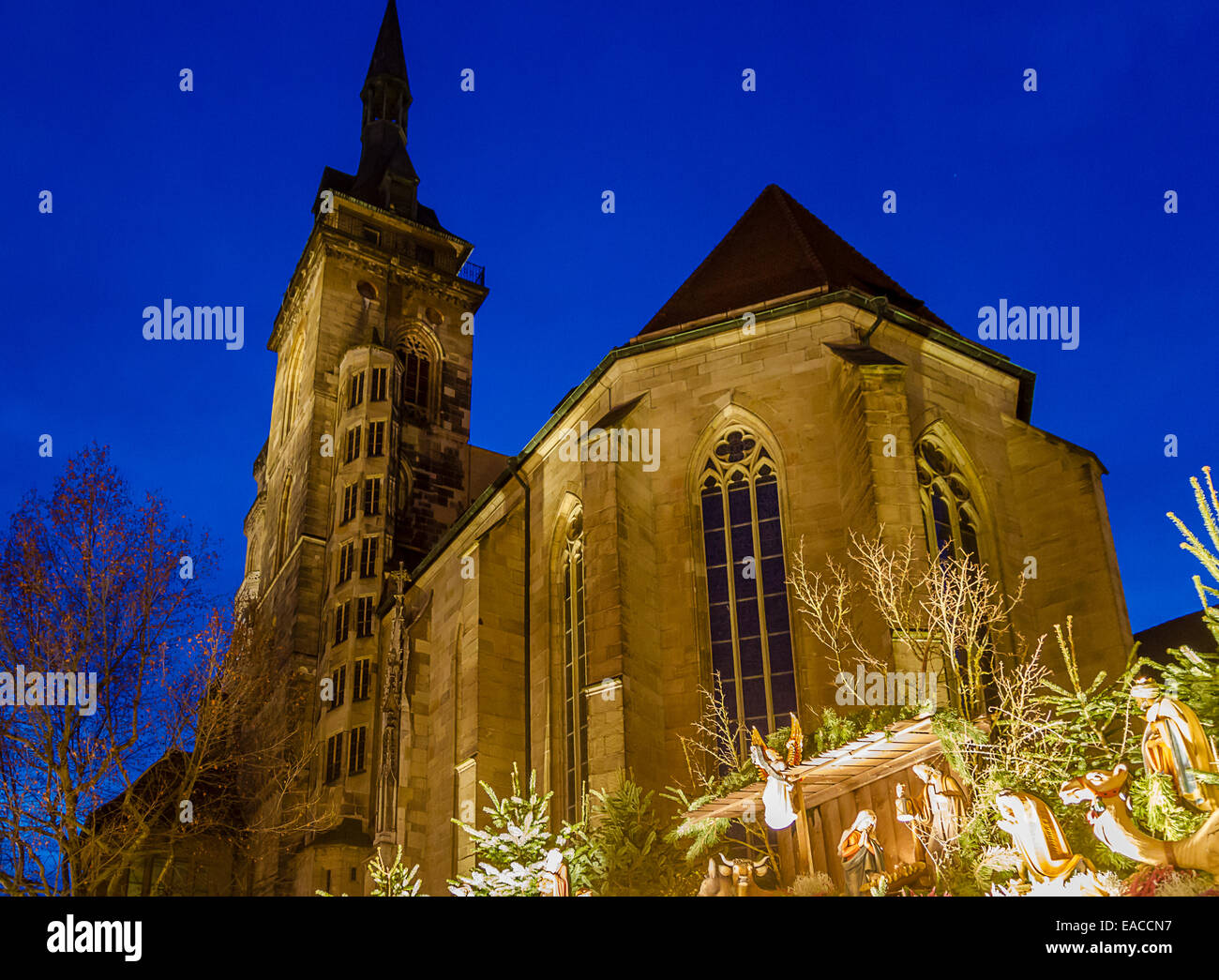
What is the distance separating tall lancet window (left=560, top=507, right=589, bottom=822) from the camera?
57.3 ft

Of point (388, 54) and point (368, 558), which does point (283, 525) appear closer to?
point (368, 558)

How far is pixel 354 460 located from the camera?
31.2 m

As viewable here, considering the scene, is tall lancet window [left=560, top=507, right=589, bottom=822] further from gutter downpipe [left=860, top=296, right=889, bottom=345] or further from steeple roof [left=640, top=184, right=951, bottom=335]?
gutter downpipe [left=860, top=296, right=889, bottom=345]

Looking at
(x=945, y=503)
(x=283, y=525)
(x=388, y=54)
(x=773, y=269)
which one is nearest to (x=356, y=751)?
(x=283, y=525)

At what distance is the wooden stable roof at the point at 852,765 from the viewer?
11.1 metres

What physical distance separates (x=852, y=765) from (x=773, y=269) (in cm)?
1018

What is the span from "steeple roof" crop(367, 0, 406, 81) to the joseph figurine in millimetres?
41605

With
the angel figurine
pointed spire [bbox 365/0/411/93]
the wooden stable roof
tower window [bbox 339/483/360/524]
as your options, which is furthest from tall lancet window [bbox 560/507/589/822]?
pointed spire [bbox 365/0/411/93]

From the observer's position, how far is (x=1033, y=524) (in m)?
17.4

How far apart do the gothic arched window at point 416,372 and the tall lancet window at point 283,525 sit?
431 centimetres
